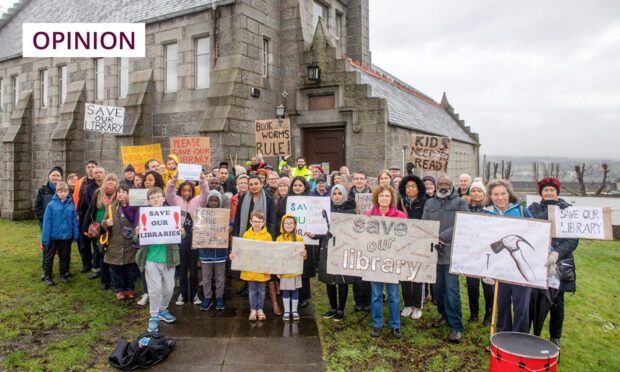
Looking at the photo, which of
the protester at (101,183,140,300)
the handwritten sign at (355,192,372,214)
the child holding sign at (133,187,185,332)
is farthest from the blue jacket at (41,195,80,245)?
the handwritten sign at (355,192,372,214)

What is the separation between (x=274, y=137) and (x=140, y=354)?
7.28 metres

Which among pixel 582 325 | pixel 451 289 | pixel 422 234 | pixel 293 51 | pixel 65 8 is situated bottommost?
pixel 582 325

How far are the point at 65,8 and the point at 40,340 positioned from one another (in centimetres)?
1980

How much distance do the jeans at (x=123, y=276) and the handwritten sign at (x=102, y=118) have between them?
5567 mm

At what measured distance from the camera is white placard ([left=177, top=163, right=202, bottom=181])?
6.86 meters

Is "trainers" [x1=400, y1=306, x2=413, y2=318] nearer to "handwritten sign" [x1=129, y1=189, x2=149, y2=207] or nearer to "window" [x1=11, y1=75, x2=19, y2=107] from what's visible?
"handwritten sign" [x1=129, y1=189, x2=149, y2=207]

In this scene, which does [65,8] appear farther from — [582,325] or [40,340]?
[582,325]

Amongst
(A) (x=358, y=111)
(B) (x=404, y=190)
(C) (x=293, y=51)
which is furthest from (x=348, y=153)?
(B) (x=404, y=190)

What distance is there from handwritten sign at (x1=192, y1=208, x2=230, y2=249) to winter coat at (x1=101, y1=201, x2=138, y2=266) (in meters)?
1.40

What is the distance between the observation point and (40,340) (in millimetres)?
5316

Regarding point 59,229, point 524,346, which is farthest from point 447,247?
point 59,229

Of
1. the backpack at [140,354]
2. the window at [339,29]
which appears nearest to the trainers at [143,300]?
the backpack at [140,354]

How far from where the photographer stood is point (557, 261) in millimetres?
4816

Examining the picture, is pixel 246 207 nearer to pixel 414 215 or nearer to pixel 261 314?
pixel 261 314
